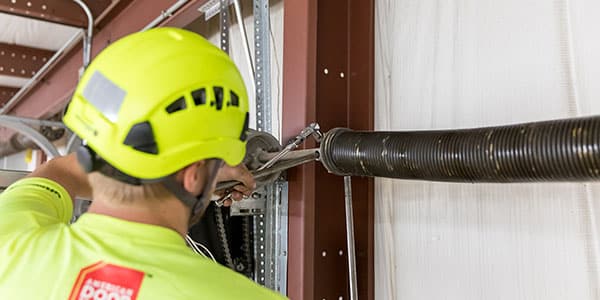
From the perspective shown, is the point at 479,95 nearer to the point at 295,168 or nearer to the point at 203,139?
the point at 295,168

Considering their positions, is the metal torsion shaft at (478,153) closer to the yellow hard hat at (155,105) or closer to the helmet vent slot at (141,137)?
the yellow hard hat at (155,105)

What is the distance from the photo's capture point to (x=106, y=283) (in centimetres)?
59

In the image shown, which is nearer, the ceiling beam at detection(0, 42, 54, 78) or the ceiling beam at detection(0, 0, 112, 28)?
the ceiling beam at detection(0, 0, 112, 28)

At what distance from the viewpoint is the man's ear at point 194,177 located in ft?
2.24

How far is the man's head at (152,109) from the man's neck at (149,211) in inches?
0.9

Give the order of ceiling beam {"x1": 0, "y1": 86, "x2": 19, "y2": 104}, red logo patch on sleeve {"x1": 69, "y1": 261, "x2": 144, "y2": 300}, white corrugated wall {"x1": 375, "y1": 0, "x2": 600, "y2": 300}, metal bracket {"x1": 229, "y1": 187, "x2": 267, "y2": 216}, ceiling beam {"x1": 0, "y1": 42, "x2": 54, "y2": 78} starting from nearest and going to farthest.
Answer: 1. red logo patch on sleeve {"x1": 69, "y1": 261, "x2": 144, "y2": 300}
2. white corrugated wall {"x1": 375, "y1": 0, "x2": 600, "y2": 300}
3. metal bracket {"x1": 229, "y1": 187, "x2": 267, "y2": 216}
4. ceiling beam {"x1": 0, "y1": 42, "x2": 54, "y2": 78}
5. ceiling beam {"x1": 0, "y1": 86, "x2": 19, "y2": 104}

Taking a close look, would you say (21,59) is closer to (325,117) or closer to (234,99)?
(325,117)

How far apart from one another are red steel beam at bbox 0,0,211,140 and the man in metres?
0.93

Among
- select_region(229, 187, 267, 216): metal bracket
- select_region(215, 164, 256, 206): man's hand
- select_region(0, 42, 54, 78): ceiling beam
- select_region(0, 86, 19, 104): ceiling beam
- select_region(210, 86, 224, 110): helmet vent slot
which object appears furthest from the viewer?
select_region(0, 86, 19, 104): ceiling beam

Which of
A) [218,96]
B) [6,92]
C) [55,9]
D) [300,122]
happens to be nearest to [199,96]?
[218,96]

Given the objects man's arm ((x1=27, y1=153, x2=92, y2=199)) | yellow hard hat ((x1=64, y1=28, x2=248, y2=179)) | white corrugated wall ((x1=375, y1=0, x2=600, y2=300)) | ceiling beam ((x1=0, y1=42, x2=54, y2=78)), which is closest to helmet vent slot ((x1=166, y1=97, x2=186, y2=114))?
yellow hard hat ((x1=64, y1=28, x2=248, y2=179))

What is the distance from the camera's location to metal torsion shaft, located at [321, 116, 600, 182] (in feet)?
2.18

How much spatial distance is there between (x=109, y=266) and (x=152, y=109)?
19cm

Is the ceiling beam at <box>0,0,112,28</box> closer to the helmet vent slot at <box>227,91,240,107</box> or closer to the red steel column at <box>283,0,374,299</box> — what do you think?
the red steel column at <box>283,0,374,299</box>
